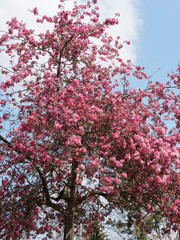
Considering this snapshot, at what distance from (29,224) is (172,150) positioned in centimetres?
588

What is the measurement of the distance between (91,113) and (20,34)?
5.45 metres

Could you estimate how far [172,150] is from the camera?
909 cm

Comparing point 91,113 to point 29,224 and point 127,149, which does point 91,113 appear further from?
point 29,224

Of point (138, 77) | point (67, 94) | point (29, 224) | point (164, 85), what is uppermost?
point (138, 77)

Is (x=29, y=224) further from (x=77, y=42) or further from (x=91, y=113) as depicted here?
(x=77, y=42)

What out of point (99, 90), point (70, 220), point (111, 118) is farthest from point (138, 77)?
point (70, 220)

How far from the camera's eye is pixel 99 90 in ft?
37.8

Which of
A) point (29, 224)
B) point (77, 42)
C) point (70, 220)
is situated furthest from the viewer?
point (77, 42)

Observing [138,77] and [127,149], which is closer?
[127,149]

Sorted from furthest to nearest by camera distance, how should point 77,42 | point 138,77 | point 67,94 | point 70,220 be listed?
point 138,77, point 77,42, point 70,220, point 67,94

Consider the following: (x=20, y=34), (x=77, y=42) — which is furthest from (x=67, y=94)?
(x=20, y=34)

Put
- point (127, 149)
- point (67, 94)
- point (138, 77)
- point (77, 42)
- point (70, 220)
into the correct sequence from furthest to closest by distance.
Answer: point (138, 77) < point (77, 42) < point (70, 220) < point (67, 94) < point (127, 149)

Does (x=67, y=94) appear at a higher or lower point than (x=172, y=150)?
higher

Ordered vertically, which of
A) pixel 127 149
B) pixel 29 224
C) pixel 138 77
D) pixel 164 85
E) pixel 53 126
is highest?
pixel 138 77
